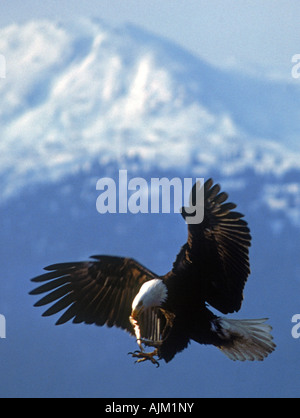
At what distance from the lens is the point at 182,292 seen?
3.61 meters

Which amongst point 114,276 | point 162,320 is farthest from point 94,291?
point 162,320

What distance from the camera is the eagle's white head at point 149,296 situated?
11.6 ft

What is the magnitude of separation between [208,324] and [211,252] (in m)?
0.41

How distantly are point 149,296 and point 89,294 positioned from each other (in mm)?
423

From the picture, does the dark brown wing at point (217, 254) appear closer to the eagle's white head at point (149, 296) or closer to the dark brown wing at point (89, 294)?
the eagle's white head at point (149, 296)

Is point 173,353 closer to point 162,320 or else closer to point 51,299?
point 162,320

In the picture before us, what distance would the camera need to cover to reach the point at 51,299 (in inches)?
151

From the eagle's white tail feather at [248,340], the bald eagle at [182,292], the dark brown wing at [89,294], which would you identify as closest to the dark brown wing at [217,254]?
the bald eagle at [182,292]

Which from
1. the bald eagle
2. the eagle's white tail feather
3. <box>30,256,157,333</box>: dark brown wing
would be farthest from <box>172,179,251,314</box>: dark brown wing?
<box>30,256,157,333</box>: dark brown wing

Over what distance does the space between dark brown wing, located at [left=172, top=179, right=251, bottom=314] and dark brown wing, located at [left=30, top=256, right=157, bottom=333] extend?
1.21 feet

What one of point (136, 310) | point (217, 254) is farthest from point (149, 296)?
point (217, 254)
